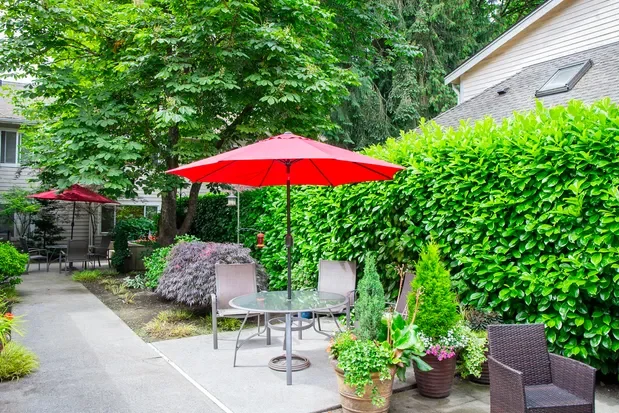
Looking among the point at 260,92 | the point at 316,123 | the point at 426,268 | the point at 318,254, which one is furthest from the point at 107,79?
the point at 426,268

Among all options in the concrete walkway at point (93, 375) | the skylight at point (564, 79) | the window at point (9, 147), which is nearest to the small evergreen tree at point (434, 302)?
the concrete walkway at point (93, 375)

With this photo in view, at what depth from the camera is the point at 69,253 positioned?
12.5 m

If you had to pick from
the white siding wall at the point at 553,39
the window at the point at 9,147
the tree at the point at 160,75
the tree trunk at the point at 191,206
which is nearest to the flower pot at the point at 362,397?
the tree at the point at 160,75

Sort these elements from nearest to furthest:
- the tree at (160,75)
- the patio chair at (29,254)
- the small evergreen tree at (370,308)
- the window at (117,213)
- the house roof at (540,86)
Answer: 1. the small evergreen tree at (370,308)
2. the house roof at (540,86)
3. the tree at (160,75)
4. the patio chair at (29,254)
5. the window at (117,213)

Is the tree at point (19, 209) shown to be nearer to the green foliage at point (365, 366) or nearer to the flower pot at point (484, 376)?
the green foliage at point (365, 366)

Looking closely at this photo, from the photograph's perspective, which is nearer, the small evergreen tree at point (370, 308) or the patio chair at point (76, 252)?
the small evergreen tree at point (370, 308)

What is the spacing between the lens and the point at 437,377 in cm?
405

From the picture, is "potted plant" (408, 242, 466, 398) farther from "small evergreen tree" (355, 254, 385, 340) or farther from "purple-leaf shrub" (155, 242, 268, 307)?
"purple-leaf shrub" (155, 242, 268, 307)

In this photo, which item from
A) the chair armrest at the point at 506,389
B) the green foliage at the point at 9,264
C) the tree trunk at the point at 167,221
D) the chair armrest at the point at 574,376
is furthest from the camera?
the tree trunk at the point at 167,221

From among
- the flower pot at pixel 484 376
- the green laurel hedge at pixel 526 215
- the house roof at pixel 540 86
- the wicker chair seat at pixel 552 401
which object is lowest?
the flower pot at pixel 484 376

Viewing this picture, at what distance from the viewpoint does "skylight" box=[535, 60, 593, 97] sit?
8.48 meters

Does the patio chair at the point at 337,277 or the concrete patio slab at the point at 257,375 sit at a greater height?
the patio chair at the point at 337,277

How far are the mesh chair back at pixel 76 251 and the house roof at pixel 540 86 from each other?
1060 centimetres

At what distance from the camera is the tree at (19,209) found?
1499 centimetres
